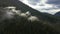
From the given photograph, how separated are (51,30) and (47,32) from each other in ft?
0.18

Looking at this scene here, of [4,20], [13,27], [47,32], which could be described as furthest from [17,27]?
[47,32]

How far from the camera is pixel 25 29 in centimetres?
206

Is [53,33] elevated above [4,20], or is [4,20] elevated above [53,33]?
[4,20]

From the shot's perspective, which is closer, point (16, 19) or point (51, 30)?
point (51, 30)

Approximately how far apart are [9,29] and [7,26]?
0.04 metres

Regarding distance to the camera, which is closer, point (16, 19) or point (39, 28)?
point (39, 28)

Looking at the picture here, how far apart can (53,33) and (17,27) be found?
0.43 meters

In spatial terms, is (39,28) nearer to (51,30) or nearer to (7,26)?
(51,30)

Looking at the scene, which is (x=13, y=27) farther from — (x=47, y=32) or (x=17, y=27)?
(x=47, y=32)

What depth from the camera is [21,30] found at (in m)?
2.04

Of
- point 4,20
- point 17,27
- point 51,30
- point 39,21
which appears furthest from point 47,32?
point 4,20

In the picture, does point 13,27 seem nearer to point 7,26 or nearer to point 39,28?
point 7,26

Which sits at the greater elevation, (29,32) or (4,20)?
(4,20)

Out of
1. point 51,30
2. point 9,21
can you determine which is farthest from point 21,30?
point 51,30
